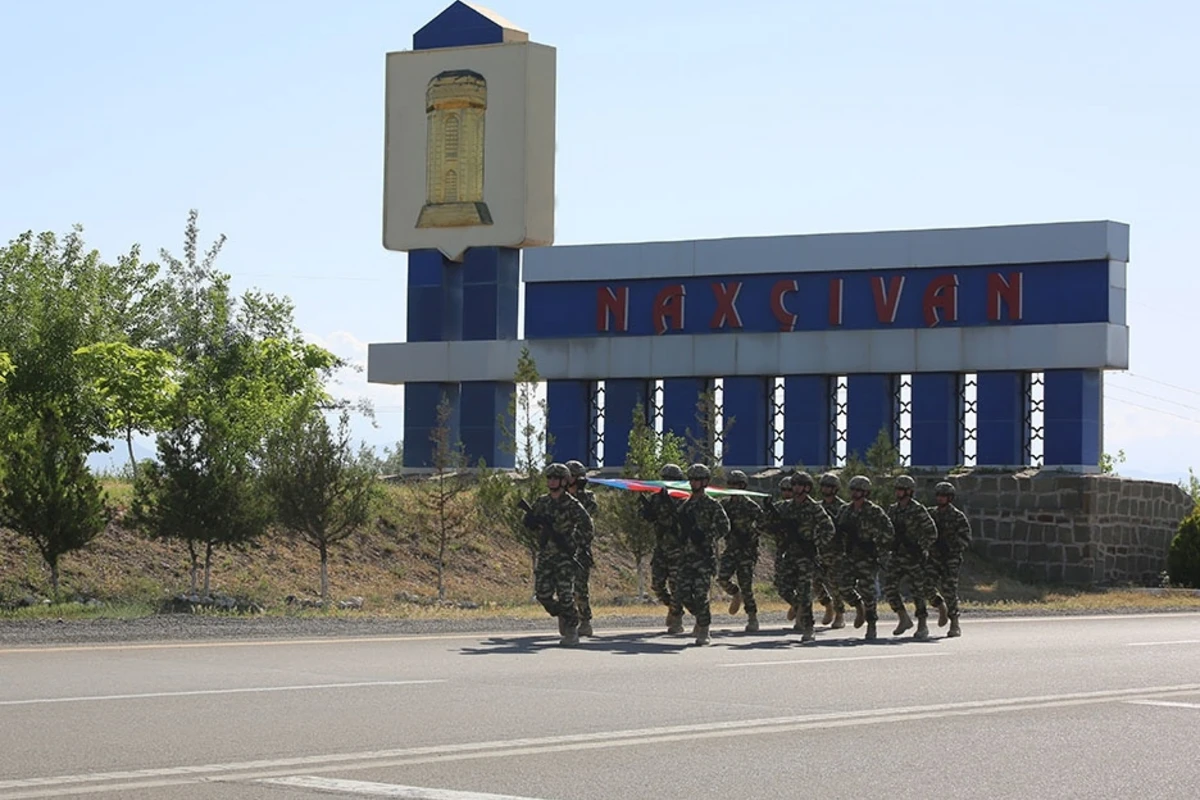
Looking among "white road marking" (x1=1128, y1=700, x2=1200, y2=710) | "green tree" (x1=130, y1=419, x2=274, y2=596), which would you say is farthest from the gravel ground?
"white road marking" (x1=1128, y1=700, x2=1200, y2=710)

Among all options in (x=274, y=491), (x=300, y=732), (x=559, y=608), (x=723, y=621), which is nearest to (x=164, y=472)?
(x=274, y=491)

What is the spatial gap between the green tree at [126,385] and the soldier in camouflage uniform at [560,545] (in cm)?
3667

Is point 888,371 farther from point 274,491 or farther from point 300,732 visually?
point 300,732

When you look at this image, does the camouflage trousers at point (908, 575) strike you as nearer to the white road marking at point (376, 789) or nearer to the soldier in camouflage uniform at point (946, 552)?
the soldier in camouflage uniform at point (946, 552)

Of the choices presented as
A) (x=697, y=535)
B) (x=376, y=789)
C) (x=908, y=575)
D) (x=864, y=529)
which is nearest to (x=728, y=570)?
(x=864, y=529)

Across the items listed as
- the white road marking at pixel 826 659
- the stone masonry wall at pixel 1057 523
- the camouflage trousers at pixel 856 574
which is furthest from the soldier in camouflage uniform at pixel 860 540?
the stone masonry wall at pixel 1057 523

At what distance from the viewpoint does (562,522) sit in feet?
68.8

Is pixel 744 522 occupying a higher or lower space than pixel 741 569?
higher

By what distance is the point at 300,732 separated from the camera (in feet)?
39.6

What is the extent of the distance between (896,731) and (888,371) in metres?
34.4

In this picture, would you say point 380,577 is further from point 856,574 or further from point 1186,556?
point 1186,556

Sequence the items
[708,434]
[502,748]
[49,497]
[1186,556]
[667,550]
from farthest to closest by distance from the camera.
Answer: [1186,556]
[708,434]
[49,497]
[667,550]
[502,748]

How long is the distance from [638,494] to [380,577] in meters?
5.69

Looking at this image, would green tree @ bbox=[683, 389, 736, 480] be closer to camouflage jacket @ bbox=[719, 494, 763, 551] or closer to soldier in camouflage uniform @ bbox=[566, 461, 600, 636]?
camouflage jacket @ bbox=[719, 494, 763, 551]
